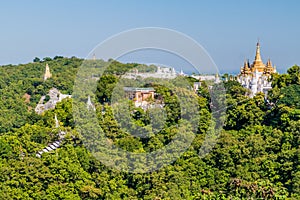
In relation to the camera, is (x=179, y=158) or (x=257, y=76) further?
(x=257, y=76)

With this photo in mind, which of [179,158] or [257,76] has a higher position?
[257,76]

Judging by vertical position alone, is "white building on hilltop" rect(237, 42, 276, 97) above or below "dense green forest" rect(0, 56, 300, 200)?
above

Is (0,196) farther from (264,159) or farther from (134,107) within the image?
(264,159)

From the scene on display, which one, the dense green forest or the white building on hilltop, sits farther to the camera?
the white building on hilltop

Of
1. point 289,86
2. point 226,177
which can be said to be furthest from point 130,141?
point 289,86

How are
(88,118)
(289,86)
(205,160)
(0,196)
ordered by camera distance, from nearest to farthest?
(0,196) → (205,160) → (88,118) → (289,86)
